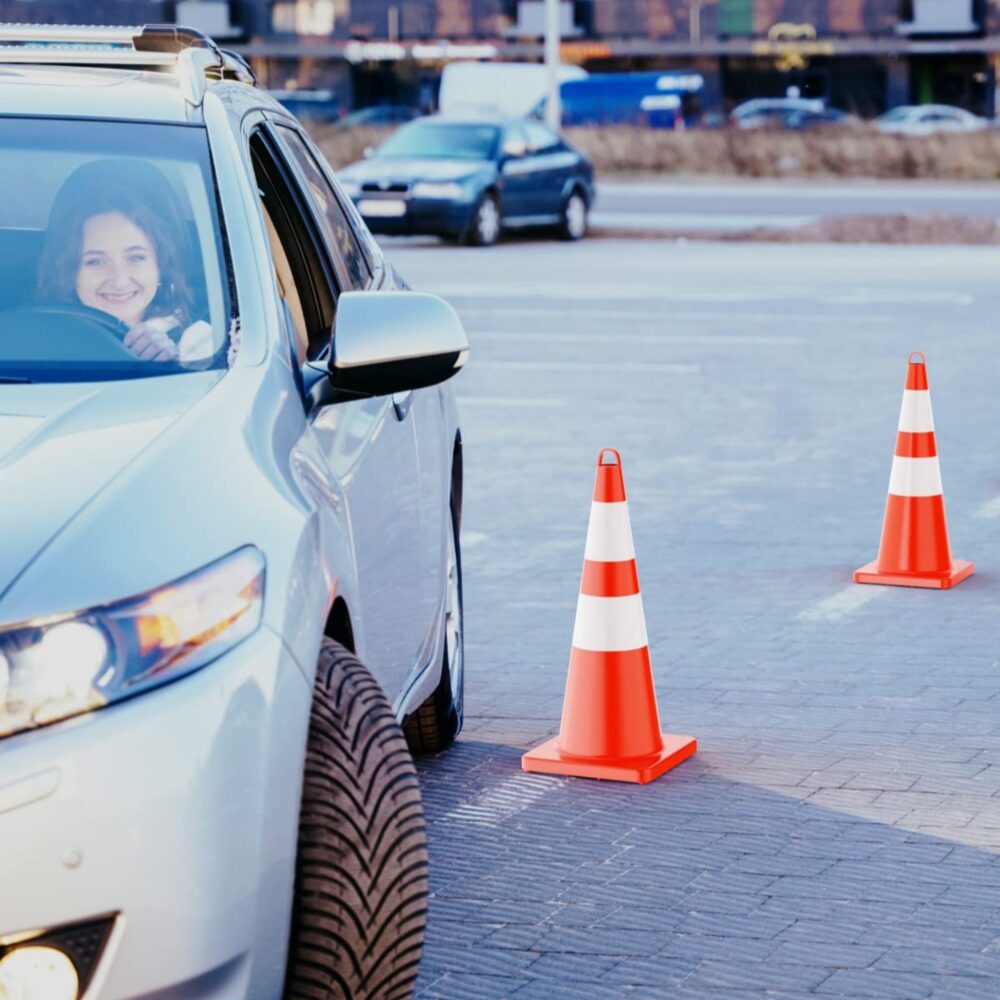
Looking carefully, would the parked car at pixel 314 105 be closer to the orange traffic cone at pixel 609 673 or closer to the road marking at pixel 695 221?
the road marking at pixel 695 221

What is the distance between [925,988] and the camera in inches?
167

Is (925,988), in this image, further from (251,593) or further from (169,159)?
(169,159)

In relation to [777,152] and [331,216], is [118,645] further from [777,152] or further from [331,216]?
[777,152]

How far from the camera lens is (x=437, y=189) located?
27.4 meters

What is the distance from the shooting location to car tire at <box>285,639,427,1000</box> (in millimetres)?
3309

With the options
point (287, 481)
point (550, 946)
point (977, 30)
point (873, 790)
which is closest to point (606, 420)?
point (873, 790)

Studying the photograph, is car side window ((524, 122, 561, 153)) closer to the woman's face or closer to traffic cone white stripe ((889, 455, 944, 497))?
traffic cone white stripe ((889, 455, 944, 497))

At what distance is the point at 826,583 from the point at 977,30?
64.6 metres

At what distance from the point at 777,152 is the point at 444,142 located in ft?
64.3

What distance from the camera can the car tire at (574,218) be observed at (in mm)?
29516

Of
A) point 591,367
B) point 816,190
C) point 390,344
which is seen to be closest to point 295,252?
point 390,344

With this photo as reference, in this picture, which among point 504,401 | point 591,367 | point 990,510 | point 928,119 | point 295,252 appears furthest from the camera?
point 928,119

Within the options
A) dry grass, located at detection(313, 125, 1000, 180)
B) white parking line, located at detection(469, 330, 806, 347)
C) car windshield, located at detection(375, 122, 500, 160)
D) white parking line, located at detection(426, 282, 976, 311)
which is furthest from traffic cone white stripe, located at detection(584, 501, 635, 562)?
dry grass, located at detection(313, 125, 1000, 180)

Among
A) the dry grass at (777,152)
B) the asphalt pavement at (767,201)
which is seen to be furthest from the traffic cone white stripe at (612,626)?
the dry grass at (777,152)
